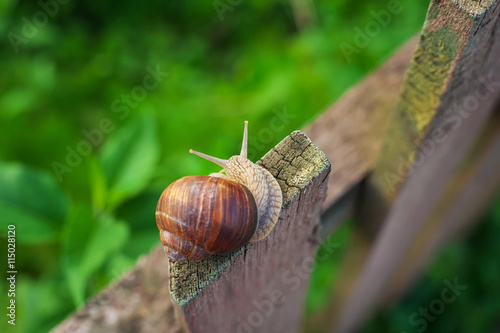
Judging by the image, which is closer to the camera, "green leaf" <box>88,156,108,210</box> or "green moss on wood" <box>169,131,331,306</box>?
"green moss on wood" <box>169,131,331,306</box>

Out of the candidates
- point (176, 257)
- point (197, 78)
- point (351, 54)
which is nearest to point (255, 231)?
point (176, 257)

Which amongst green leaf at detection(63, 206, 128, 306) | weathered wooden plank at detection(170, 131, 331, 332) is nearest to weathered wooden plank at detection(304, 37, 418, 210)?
weathered wooden plank at detection(170, 131, 331, 332)

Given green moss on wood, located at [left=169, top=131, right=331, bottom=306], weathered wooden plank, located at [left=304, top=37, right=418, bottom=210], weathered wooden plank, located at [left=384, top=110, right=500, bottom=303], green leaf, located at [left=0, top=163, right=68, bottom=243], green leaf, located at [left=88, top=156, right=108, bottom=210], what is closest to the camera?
green moss on wood, located at [left=169, top=131, right=331, bottom=306]

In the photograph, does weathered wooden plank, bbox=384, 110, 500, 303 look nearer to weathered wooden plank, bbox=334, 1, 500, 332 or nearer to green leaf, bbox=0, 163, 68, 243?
weathered wooden plank, bbox=334, 1, 500, 332

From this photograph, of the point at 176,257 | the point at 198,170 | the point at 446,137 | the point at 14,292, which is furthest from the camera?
the point at 14,292

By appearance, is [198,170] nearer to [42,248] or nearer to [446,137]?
[446,137]
